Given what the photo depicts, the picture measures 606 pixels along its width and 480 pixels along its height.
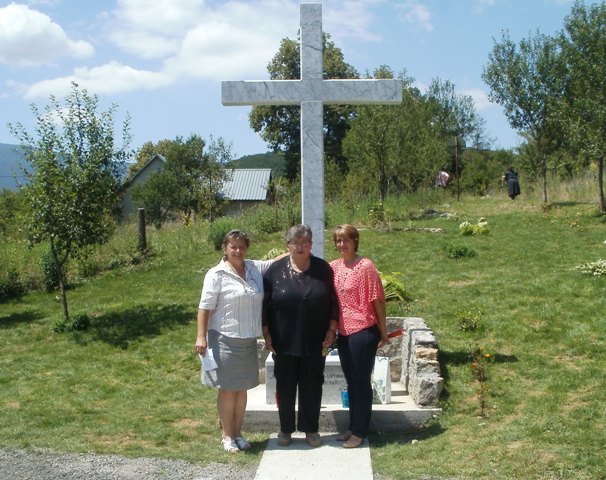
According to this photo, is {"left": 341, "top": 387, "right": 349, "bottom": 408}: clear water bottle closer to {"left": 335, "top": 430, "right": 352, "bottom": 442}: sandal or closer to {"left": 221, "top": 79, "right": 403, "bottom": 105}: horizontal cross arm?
{"left": 335, "top": 430, "right": 352, "bottom": 442}: sandal

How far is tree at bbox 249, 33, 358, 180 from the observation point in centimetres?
3925

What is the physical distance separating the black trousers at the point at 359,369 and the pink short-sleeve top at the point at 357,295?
0.22ft

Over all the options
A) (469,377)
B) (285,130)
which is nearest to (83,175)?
(469,377)

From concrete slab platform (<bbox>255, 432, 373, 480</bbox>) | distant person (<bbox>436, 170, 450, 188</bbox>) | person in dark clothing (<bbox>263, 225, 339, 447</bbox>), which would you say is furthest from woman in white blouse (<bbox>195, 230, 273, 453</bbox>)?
distant person (<bbox>436, 170, 450, 188</bbox>)

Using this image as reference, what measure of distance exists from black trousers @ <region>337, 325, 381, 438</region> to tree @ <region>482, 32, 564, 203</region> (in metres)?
19.5

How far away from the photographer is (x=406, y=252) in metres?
15.1

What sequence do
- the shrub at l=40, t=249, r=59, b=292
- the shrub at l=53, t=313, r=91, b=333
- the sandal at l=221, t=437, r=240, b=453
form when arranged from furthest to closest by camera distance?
the shrub at l=40, t=249, r=59, b=292 → the shrub at l=53, t=313, r=91, b=333 → the sandal at l=221, t=437, r=240, b=453

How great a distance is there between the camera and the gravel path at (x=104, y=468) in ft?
17.4

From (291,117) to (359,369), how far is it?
34935mm

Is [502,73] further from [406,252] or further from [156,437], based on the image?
[156,437]

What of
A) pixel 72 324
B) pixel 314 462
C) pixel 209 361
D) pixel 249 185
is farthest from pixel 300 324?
pixel 249 185

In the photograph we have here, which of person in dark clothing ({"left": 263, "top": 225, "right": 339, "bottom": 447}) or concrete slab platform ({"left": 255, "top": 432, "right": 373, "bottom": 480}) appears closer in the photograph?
concrete slab platform ({"left": 255, "top": 432, "right": 373, "bottom": 480})

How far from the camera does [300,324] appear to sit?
5562 mm

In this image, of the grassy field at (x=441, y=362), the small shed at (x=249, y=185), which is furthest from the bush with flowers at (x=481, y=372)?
the small shed at (x=249, y=185)
